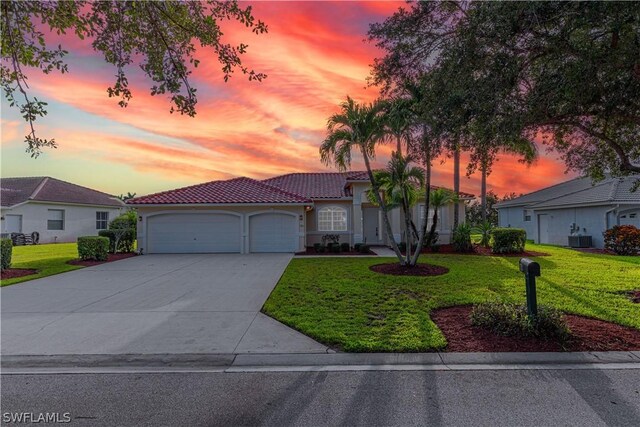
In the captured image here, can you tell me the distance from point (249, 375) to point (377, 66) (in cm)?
706

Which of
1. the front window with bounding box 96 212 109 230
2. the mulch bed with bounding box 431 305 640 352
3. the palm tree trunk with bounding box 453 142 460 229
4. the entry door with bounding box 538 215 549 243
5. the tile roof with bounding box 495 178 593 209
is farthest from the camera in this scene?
the front window with bounding box 96 212 109 230

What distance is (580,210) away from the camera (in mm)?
20531

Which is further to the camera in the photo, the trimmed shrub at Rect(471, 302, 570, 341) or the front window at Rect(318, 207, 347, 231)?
the front window at Rect(318, 207, 347, 231)

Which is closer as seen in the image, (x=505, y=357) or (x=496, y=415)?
(x=496, y=415)

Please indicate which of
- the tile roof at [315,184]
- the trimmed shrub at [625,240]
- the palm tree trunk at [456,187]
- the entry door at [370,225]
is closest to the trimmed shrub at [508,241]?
the palm tree trunk at [456,187]

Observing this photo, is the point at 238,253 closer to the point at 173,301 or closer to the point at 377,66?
the point at 173,301

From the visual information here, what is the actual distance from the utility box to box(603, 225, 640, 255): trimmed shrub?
92.2 inches

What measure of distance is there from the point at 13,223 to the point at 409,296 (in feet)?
98.6

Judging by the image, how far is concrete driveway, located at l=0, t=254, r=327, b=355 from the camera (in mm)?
4977

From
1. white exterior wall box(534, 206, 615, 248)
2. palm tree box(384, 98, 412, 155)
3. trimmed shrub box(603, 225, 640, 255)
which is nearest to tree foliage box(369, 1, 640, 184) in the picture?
palm tree box(384, 98, 412, 155)

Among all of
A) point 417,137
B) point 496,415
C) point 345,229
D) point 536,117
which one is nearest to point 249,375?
point 496,415

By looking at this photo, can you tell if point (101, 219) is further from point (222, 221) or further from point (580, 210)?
point (580, 210)

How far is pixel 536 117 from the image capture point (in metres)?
5.94

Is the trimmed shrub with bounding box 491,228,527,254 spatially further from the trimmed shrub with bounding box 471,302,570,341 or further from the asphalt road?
the asphalt road
